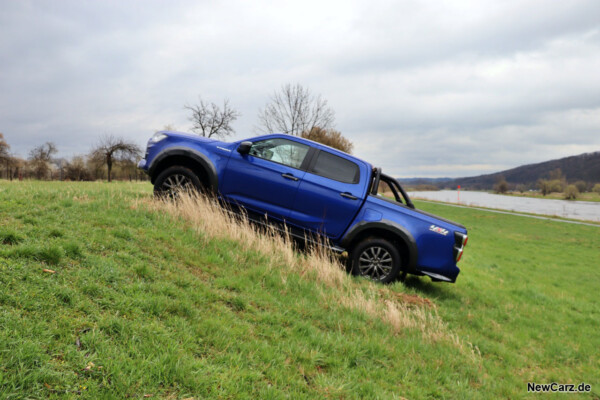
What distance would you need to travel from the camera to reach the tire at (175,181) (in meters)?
6.13

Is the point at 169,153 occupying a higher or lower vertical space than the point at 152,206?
higher

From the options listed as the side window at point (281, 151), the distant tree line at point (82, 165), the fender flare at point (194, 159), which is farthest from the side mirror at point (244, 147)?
the distant tree line at point (82, 165)

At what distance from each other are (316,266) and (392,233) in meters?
1.47

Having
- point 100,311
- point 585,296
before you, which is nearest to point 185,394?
point 100,311

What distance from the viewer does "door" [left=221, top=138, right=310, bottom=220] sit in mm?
5797

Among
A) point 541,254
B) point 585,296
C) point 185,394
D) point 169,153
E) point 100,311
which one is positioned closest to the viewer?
point 185,394

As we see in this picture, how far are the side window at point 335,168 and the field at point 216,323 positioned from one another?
4.56 ft

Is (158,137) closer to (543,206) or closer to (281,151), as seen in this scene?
(281,151)

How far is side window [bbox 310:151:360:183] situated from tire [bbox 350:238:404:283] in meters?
1.14

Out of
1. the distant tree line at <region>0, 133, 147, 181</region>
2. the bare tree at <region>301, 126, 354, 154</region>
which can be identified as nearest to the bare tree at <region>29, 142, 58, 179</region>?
the distant tree line at <region>0, 133, 147, 181</region>

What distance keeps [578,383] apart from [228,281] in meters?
4.43

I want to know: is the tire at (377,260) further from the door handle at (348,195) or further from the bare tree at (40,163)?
the bare tree at (40,163)

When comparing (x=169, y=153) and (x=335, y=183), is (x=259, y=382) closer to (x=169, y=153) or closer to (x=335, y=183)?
(x=335, y=183)

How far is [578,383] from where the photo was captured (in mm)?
4113
